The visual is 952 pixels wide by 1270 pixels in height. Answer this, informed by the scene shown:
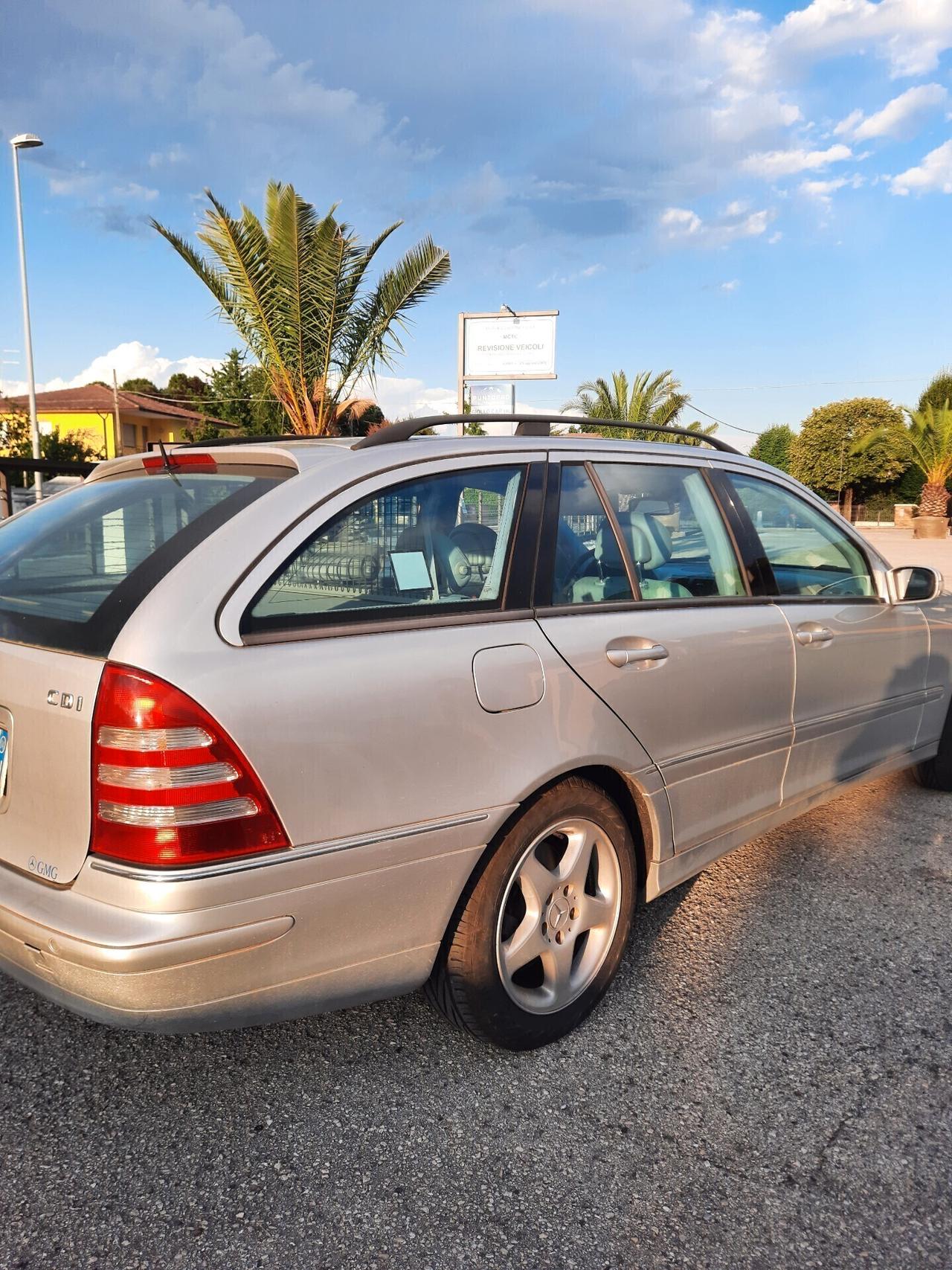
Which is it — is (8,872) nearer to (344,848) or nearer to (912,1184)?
(344,848)

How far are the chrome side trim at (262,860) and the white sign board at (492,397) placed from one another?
2442cm

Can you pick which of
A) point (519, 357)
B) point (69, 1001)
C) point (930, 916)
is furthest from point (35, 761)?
point (519, 357)

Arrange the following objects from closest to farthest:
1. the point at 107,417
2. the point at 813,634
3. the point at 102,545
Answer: the point at 102,545, the point at 813,634, the point at 107,417

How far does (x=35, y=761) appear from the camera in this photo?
194 centimetres

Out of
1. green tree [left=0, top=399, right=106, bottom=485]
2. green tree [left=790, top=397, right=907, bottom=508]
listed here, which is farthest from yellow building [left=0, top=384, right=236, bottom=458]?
green tree [left=790, top=397, right=907, bottom=508]

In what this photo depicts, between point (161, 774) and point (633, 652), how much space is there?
129cm

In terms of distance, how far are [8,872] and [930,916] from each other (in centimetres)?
288

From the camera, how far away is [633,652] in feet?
8.38

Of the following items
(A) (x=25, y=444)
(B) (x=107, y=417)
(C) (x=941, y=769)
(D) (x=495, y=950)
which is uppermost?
(B) (x=107, y=417)

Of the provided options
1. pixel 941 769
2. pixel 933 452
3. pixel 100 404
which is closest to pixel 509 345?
pixel 933 452

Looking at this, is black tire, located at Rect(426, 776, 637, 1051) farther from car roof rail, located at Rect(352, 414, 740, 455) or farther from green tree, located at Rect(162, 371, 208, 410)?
green tree, located at Rect(162, 371, 208, 410)

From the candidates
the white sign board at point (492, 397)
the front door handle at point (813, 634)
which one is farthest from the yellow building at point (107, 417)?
the front door handle at point (813, 634)

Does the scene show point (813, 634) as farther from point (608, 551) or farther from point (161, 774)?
point (161, 774)

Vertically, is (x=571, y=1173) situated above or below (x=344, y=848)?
below
